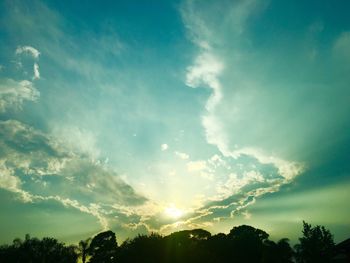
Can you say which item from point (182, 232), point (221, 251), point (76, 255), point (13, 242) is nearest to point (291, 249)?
point (221, 251)

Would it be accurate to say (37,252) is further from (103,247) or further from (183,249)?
(183,249)

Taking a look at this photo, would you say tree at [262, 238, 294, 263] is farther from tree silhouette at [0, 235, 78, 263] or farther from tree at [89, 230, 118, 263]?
tree silhouette at [0, 235, 78, 263]

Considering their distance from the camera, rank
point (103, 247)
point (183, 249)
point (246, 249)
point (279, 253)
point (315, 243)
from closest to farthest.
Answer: point (183, 249)
point (315, 243)
point (279, 253)
point (246, 249)
point (103, 247)

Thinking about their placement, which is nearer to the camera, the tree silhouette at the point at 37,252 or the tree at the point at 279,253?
the tree at the point at 279,253

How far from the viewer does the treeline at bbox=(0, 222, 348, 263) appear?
36.4 metres

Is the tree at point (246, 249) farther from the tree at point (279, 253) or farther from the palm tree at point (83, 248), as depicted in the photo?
the palm tree at point (83, 248)

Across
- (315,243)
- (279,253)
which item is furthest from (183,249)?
(279,253)

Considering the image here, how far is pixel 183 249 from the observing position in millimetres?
35500

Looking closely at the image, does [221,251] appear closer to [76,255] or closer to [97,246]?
[97,246]

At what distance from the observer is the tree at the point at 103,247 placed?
78.2 meters

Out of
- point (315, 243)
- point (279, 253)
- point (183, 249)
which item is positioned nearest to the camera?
point (183, 249)

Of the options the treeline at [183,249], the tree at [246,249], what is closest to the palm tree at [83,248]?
the treeline at [183,249]

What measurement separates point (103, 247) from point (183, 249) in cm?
5311

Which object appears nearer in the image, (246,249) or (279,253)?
(279,253)
